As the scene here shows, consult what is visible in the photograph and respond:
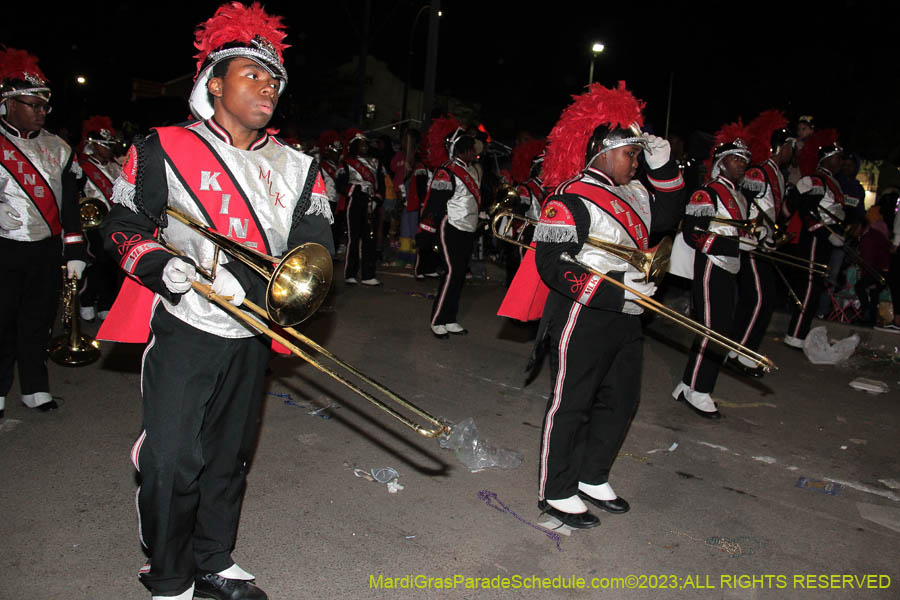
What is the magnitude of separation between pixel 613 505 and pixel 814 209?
18.2 ft

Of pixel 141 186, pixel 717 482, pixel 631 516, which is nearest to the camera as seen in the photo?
pixel 141 186

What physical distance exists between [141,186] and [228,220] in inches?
13.4

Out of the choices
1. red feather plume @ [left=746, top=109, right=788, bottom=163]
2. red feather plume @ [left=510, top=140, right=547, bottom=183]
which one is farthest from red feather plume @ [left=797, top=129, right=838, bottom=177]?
red feather plume @ [left=510, top=140, right=547, bottom=183]

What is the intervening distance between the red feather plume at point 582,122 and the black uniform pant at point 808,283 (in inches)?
207

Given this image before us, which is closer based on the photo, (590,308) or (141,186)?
(141,186)

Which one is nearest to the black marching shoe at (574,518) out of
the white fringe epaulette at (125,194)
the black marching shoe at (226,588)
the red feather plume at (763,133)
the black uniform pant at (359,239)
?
the black marching shoe at (226,588)

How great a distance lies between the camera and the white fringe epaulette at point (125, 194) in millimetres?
2650

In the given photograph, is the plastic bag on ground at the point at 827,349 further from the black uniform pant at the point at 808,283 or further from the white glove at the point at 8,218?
the white glove at the point at 8,218

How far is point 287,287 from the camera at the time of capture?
2578 mm

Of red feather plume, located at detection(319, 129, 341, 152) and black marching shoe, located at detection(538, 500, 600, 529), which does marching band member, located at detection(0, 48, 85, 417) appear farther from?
red feather plume, located at detection(319, 129, 341, 152)

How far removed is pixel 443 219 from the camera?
802cm

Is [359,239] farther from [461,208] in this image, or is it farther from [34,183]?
[34,183]

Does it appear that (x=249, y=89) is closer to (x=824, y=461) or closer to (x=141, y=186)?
(x=141, y=186)

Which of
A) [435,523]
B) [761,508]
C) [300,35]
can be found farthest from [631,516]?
[300,35]
